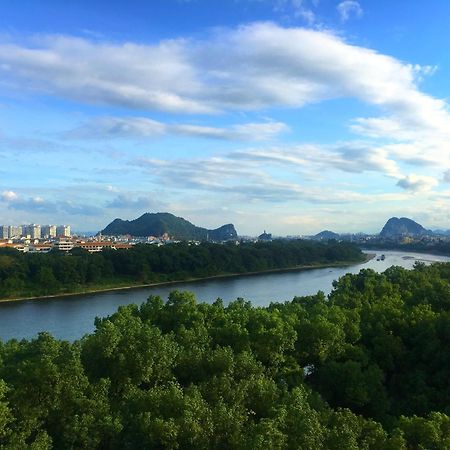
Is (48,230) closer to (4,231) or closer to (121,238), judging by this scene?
(4,231)

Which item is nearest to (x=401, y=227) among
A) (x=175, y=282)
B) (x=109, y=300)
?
(x=175, y=282)

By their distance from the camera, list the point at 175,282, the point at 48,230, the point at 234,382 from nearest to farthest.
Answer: the point at 234,382 → the point at 175,282 → the point at 48,230

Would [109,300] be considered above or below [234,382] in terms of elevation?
below

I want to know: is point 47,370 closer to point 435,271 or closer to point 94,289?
point 435,271

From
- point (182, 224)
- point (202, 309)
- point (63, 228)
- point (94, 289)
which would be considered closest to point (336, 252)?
point (94, 289)

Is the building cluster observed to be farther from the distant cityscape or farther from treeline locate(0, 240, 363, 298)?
treeline locate(0, 240, 363, 298)

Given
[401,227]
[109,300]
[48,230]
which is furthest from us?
[401,227]

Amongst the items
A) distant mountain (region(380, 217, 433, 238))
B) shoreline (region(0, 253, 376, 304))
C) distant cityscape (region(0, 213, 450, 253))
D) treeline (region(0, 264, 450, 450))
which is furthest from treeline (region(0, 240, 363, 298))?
distant mountain (region(380, 217, 433, 238))
